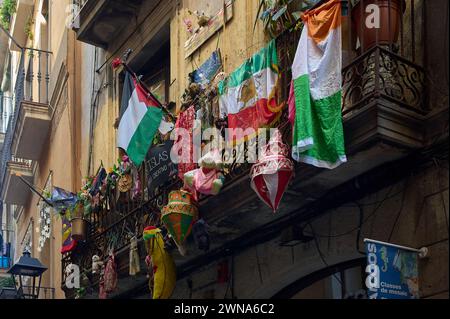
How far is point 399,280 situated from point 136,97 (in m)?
5.25

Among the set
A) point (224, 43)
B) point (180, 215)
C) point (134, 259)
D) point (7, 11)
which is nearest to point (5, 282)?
point (7, 11)

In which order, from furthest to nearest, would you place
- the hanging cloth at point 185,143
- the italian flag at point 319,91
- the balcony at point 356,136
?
the hanging cloth at point 185,143, the italian flag at point 319,91, the balcony at point 356,136

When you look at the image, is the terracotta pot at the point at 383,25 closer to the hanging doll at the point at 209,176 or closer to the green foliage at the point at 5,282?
the hanging doll at the point at 209,176

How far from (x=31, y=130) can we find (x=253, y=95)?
11291 mm

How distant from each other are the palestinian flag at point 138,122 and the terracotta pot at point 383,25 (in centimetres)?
373

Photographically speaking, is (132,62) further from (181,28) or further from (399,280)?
(399,280)

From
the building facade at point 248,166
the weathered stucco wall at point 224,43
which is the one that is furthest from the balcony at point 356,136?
the weathered stucco wall at point 224,43

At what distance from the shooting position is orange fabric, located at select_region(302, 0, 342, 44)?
9969mm

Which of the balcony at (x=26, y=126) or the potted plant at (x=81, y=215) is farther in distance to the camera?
the balcony at (x=26, y=126)

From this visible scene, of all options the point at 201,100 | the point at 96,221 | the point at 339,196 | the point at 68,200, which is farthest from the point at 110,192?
the point at 339,196

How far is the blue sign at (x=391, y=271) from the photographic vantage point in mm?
8969

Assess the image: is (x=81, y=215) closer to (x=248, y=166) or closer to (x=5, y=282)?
(x=248, y=166)

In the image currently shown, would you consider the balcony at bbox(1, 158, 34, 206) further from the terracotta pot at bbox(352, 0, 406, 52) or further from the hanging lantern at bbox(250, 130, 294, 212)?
the terracotta pot at bbox(352, 0, 406, 52)

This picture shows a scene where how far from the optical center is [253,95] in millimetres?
11016
